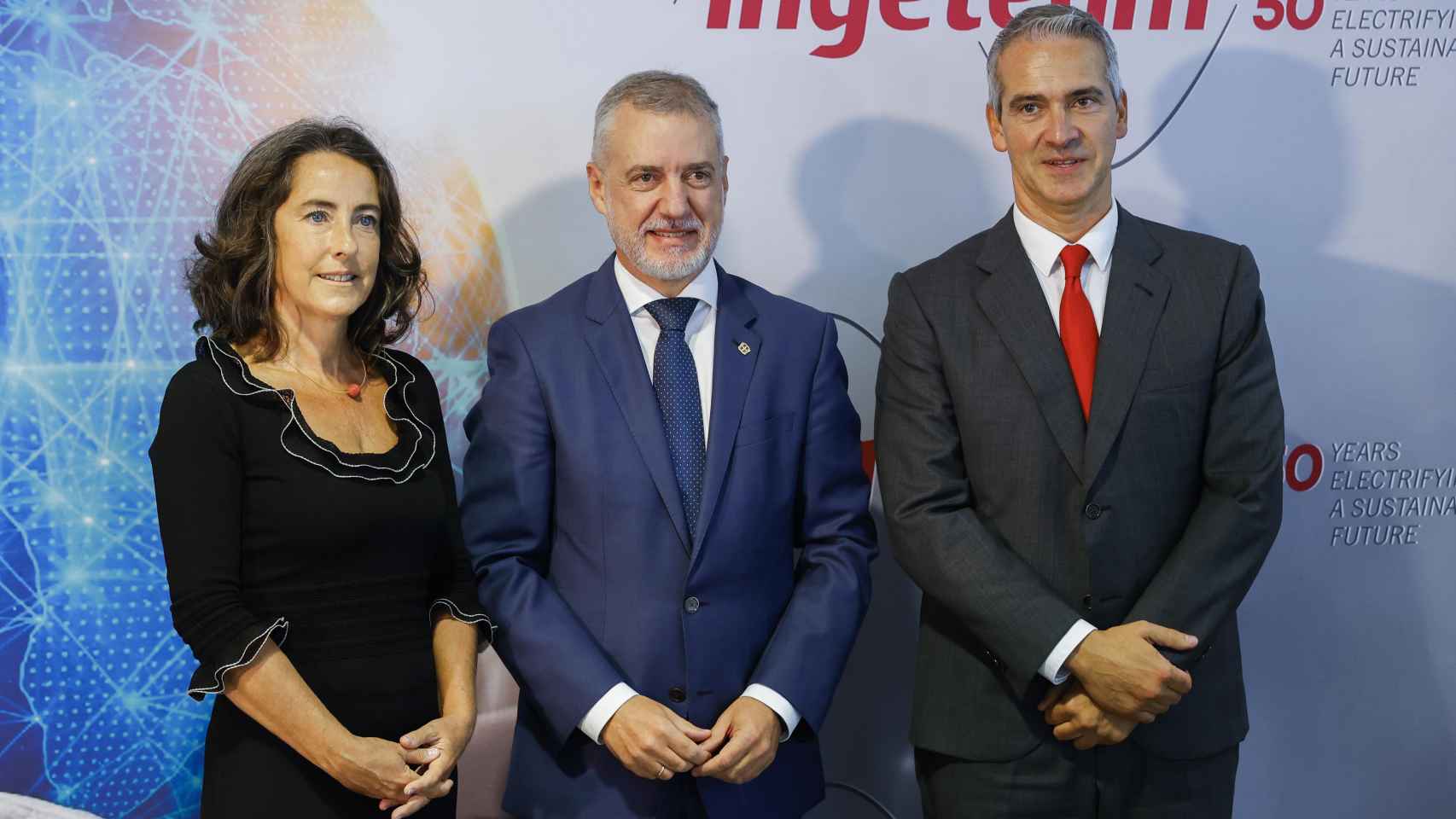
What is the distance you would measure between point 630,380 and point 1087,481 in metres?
0.88

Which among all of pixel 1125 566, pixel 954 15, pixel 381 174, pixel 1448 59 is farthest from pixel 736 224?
pixel 1448 59

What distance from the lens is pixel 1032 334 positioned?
2611 millimetres

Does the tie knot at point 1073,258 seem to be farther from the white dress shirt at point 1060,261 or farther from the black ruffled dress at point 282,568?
the black ruffled dress at point 282,568

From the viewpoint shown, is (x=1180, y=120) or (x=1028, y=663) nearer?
(x=1028, y=663)

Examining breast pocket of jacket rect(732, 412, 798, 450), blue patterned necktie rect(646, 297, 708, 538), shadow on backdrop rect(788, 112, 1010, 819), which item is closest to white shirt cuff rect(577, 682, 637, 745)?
blue patterned necktie rect(646, 297, 708, 538)

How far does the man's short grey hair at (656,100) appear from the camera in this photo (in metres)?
2.61

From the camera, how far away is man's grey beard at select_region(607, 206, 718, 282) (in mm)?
2613

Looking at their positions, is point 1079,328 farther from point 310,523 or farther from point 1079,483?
point 310,523

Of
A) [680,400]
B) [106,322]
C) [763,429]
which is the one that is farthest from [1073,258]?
[106,322]

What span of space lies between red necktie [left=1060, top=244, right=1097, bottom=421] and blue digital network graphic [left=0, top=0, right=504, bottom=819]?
1696 millimetres

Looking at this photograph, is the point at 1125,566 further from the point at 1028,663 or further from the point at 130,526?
the point at 130,526

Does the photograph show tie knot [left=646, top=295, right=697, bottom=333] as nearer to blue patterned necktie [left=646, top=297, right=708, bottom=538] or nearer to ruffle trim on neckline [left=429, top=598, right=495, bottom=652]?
blue patterned necktie [left=646, top=297, right=708, bottom=538]

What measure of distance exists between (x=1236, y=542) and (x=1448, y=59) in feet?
6.67

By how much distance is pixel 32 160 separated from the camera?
3039 mm
